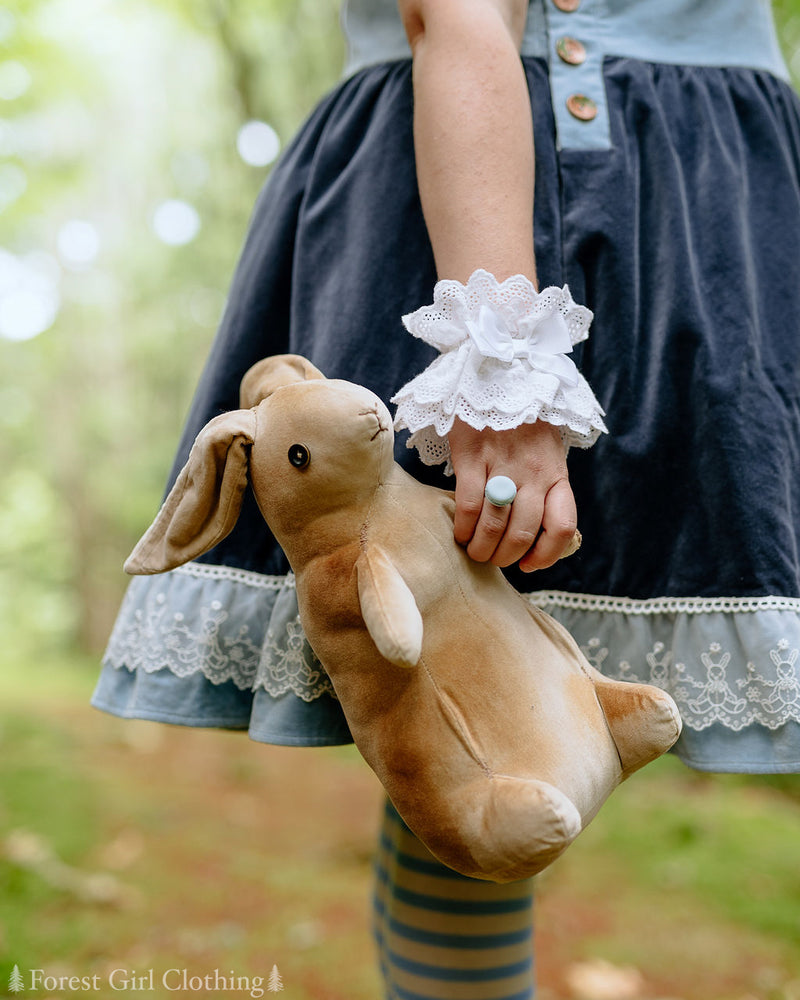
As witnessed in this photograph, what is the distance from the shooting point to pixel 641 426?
2.82 feet

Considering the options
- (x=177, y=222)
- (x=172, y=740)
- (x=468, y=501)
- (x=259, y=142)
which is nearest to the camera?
(x=468, y=501)

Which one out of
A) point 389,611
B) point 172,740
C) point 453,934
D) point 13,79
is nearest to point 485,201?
point 389,611

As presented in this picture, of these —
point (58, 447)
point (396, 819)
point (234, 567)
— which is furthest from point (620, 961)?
point (58, 447)

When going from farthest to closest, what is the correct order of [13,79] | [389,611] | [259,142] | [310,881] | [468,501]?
1. [259,142]
2. [13,79]
3. [310,881]
4. [468,501]
5. [389,611]

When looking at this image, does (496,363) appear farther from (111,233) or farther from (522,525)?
(111,233)

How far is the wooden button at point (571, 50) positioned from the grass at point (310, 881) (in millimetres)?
1691

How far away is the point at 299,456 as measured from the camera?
0.69m

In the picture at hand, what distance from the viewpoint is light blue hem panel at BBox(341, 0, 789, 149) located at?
2.98ft

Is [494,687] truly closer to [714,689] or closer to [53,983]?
[714,689]

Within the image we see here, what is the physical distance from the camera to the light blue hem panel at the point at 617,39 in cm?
91

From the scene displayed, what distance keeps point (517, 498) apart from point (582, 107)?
1.51ft

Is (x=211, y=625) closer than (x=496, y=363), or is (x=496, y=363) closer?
(x=496, y=363)

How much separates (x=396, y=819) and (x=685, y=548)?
0.50 meters

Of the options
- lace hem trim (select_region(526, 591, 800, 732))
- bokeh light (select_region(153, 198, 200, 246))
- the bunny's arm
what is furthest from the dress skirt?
bokeh light (select_region(153, 198, 200, 246))
